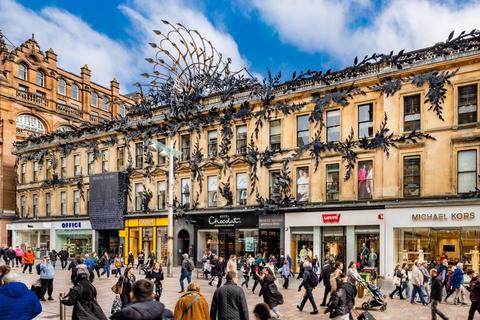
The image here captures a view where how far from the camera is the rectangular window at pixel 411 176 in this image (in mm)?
26594

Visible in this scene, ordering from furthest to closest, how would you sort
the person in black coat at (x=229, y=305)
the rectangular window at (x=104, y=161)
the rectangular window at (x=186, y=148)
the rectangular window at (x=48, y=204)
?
the rectangular window at (x=48, y=204)
the rectangular window at (x=104, y=161)
the rectangular window at (x=186, y=148)
the person in black coat at (x=229, y=305)

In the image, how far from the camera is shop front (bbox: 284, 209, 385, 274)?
27.6 m

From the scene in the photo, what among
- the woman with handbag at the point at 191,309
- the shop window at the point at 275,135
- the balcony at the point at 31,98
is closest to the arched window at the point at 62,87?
the balcony at the point at 31,98

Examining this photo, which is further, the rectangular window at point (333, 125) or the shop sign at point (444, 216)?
the rectangular window at point (333, 125)

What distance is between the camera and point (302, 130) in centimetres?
3130

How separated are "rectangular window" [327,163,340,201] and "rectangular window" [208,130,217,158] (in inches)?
368

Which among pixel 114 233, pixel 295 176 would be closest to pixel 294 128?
pixel 295 176

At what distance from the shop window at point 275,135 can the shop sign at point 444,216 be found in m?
10.2

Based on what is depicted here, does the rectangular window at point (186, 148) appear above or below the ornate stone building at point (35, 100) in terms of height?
below

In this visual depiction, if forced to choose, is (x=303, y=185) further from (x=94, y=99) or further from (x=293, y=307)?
(x=94, y=99)

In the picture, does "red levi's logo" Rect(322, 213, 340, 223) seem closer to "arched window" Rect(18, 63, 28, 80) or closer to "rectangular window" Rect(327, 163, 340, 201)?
"rectangular window" Rect(327, 163, 340, 201)

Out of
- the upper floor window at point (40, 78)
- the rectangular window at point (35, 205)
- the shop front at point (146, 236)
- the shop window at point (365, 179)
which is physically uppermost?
the upper floor window at point (40, 78)

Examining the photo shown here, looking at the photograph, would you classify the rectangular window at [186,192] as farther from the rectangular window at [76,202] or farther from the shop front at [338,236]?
the rectangular window at [76,202]

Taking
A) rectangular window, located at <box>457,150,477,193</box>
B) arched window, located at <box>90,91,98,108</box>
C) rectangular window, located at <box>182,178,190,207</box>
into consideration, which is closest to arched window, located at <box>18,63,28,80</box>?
arched window, located at <box>90,91,98,108</box>
